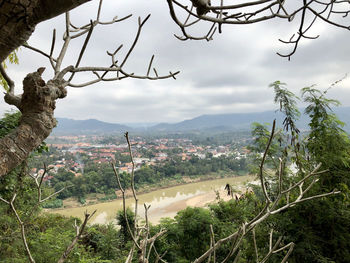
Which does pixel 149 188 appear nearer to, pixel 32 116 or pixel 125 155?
pixel 125 155

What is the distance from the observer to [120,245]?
6488 millimetres

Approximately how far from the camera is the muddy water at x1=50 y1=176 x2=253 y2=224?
11.2m

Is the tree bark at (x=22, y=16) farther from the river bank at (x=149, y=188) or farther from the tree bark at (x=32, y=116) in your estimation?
A: the river bank at (x=149, y=188)

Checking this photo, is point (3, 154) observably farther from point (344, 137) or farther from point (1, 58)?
point (344, 137)

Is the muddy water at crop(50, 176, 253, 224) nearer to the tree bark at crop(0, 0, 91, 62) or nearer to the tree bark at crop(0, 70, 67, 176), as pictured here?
the tree bark at crop(0, 70, 67, 176)

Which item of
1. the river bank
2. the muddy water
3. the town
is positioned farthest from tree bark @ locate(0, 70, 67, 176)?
the river bank

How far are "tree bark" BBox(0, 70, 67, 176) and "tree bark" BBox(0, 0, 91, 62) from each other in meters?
0.11

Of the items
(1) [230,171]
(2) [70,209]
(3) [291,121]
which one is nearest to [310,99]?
(3) [291,121]

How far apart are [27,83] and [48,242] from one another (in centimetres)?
405

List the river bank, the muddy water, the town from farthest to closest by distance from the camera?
the town
the river bank
the muddy water

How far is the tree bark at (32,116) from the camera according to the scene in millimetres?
494

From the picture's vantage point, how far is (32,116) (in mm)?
556

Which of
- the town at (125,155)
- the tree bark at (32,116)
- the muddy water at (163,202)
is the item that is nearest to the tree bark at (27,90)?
the tree bark at (32,116)

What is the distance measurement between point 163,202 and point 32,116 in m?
13.6
